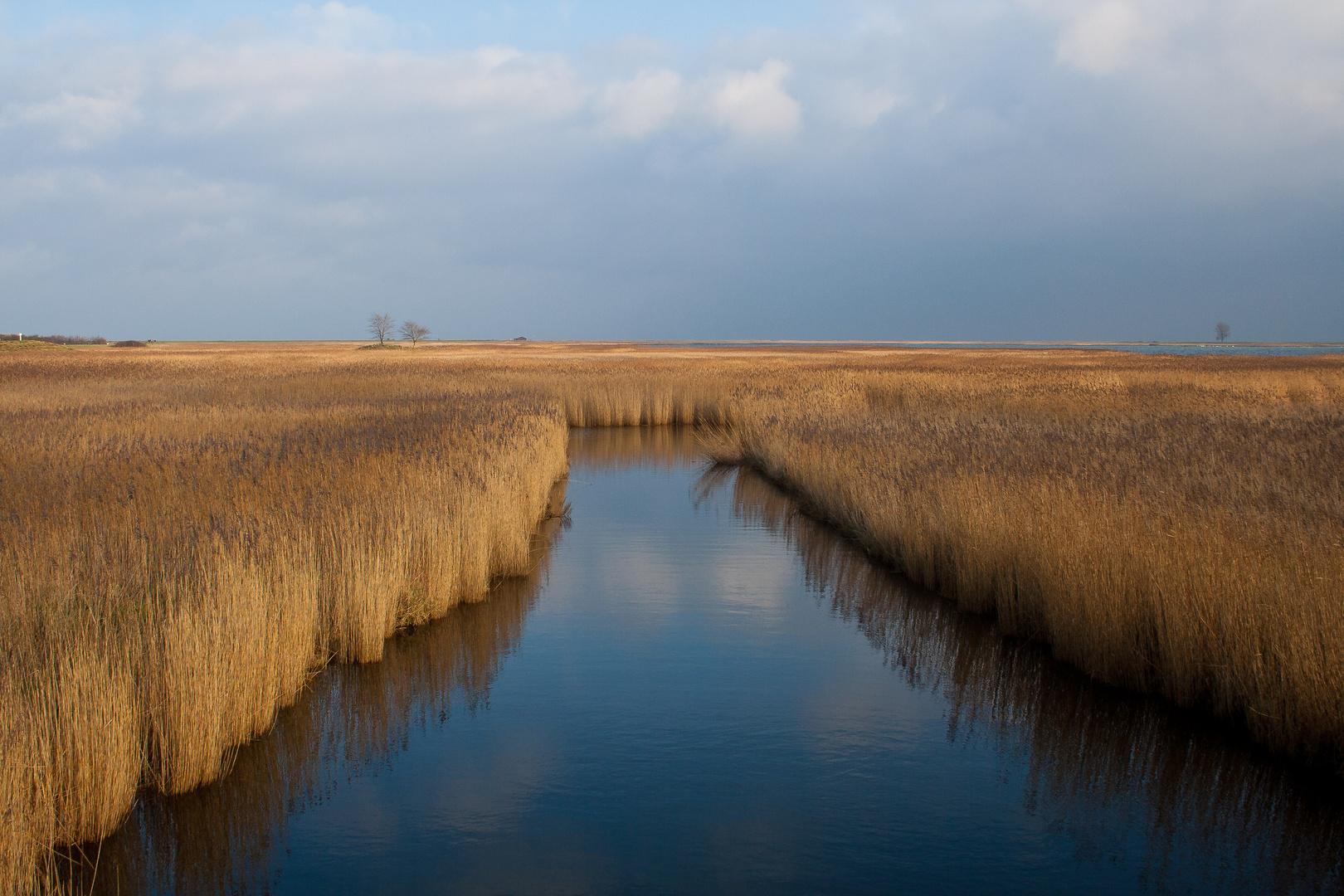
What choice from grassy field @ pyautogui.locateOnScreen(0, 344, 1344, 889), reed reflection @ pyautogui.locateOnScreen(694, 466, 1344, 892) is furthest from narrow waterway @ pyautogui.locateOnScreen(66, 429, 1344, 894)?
grassy field @ pyautogui.locateOnScreen(0, 344, 1344, 889)

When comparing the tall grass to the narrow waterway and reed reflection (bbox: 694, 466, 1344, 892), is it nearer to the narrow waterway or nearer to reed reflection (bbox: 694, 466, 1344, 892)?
the narrow waterway

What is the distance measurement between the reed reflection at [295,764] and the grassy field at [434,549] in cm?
16

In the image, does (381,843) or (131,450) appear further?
(131,450)

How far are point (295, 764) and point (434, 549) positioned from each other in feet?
9.39

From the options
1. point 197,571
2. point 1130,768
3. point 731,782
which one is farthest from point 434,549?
point 1130,768

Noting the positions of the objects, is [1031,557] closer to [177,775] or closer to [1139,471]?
[1139,471]

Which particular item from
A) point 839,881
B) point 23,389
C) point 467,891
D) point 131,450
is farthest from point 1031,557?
point 23,389

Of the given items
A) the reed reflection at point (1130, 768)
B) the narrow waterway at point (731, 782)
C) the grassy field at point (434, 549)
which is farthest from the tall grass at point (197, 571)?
the reed reflection at point (1130, 768)

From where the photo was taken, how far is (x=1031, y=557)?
22.8 feet

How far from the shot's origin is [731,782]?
4.70m

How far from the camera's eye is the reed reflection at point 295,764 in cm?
378

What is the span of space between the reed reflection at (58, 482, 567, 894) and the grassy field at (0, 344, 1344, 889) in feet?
0.51

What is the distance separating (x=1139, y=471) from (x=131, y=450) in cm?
1183

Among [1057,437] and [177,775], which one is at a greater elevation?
[1057,437]
